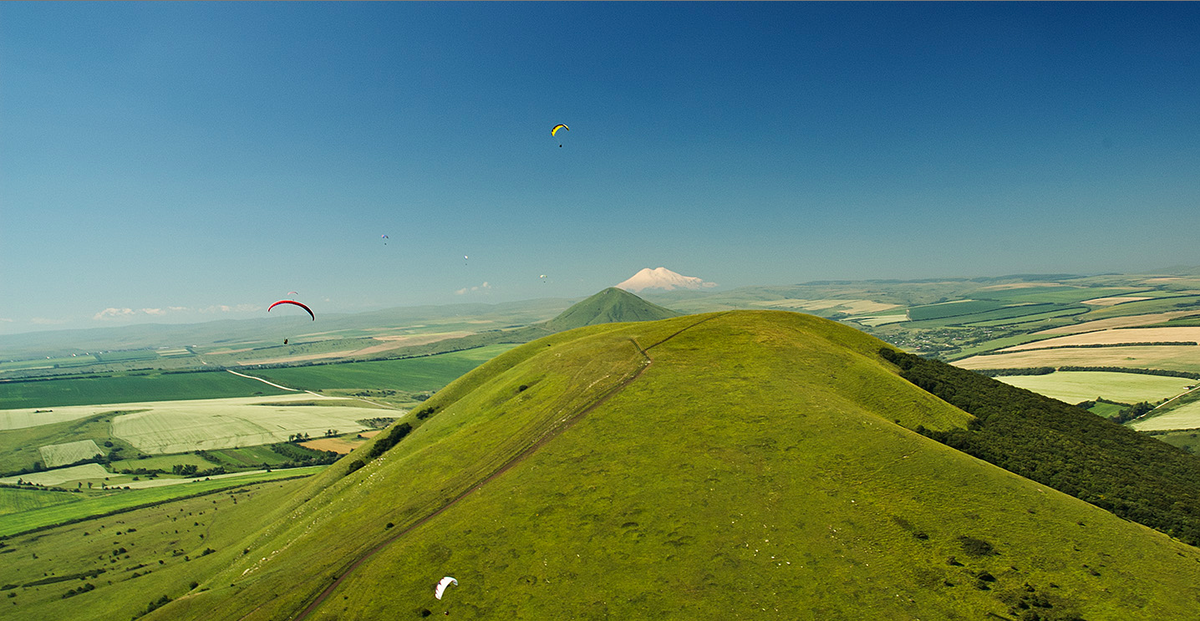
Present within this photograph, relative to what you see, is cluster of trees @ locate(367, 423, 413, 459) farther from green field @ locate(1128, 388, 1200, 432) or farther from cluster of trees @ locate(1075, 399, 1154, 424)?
cluster of trees @ locate(1075, 399, 1154, 424)

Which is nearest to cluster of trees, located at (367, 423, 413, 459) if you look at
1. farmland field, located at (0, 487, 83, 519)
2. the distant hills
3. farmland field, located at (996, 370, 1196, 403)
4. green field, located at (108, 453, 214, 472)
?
the distant hills

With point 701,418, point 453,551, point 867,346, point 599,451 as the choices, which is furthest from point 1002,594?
point 867,346

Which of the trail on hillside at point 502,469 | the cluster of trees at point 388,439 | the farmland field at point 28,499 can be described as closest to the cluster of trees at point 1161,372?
the trail on hillside at point 502,469

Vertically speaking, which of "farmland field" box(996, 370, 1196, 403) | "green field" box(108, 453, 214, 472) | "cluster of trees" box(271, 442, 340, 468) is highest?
"farmland field" box(996, 370, 1196, 403)

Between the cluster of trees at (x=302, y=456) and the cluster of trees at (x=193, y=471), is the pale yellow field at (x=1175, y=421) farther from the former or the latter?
the cluster of trees at (x=193, y=471)

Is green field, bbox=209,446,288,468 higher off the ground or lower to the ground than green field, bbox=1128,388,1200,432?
lower

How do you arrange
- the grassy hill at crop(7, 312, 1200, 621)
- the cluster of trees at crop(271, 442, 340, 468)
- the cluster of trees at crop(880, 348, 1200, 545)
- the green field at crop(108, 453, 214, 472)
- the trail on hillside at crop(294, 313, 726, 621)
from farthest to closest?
the green field at crop(108, 453, 214, 472), the cluster of trees at crop(271, 442, 340, 468), the cluster of trees at crop(880, 348, 1200, 545), the trail on hillside at crop(294, 313, 726, 621), the grassy hill at crop(7, 312, 1200, 621)

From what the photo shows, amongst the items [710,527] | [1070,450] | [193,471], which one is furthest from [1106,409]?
[193,471]
